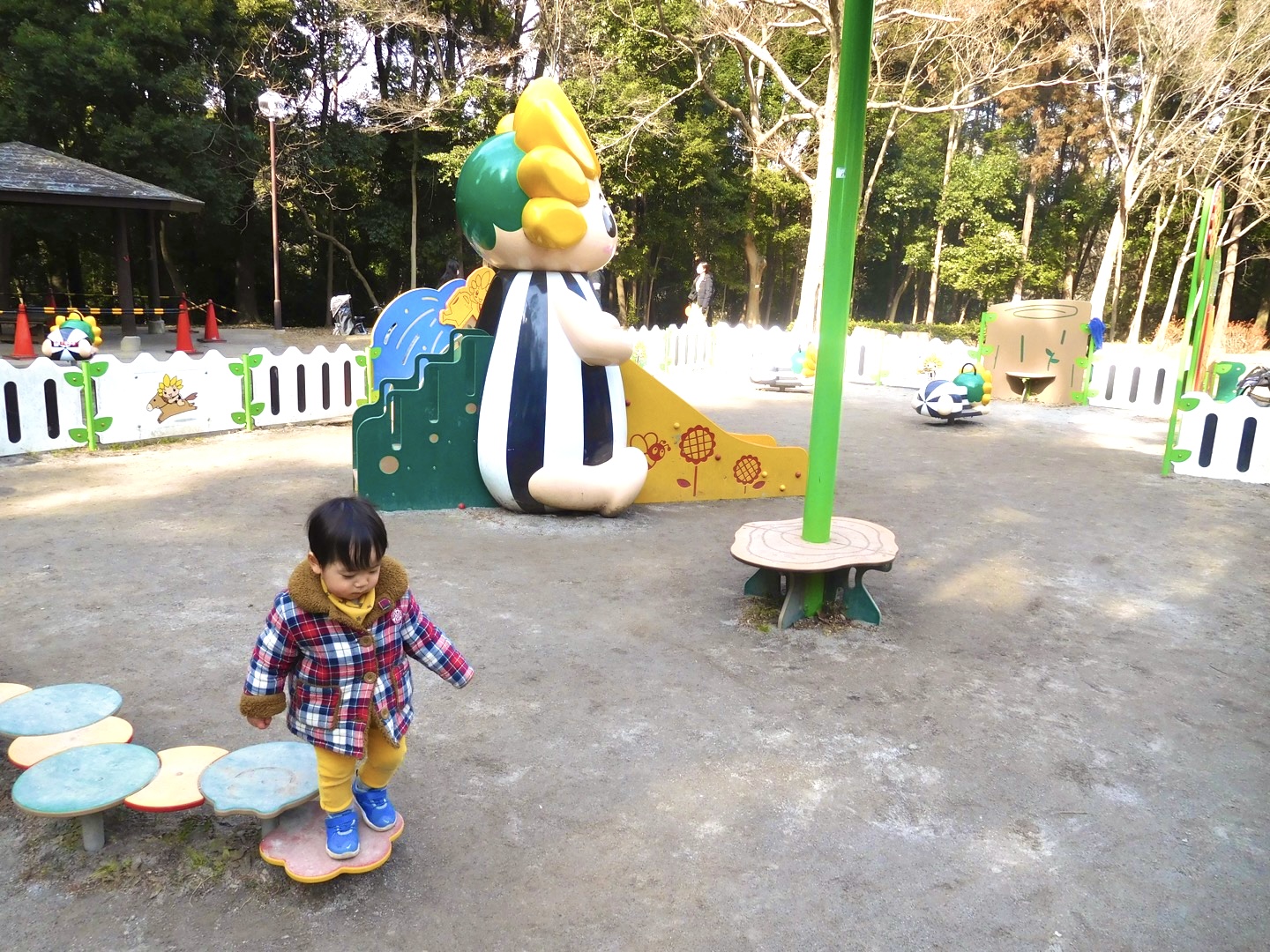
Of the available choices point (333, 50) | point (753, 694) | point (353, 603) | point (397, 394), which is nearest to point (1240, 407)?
point (753, 694)

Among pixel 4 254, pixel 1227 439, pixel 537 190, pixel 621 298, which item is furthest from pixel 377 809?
pixel 621 298

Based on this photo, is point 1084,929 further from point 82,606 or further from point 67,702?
point 82,606

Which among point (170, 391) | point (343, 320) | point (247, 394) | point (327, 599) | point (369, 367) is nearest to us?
point (327, 599)

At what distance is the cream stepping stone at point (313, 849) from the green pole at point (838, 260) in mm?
2667

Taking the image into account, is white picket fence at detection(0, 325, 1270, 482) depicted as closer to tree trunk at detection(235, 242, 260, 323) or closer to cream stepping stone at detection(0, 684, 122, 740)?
cream stepping stone at detection(0, 684, 122, 740)

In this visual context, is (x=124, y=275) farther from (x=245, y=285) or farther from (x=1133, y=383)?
(x=1133, y=383)

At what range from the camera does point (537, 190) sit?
6.15 meters

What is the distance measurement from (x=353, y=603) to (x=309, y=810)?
82 cm

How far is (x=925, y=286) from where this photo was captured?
4025 centimetres

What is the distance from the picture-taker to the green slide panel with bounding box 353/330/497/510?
21.0 ft

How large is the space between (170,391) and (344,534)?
25.0ft

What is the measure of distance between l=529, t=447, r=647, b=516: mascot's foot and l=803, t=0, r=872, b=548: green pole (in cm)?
196

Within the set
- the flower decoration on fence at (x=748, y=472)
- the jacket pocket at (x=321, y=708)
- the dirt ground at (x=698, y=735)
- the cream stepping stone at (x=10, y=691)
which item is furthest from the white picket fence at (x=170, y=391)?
the jacket pocket at (x=321, y=708)

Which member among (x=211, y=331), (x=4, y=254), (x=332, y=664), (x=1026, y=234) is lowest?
(x=211, y=331)
